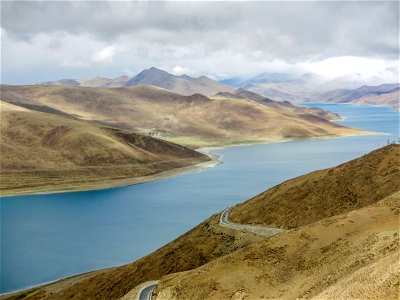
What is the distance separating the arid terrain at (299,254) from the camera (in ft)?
117

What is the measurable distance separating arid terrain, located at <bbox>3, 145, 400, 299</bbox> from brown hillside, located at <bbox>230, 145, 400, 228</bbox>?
0.15 meters

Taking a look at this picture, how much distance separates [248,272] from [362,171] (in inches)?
1483

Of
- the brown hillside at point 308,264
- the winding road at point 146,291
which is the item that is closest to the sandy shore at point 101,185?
the winding road at point 146,291

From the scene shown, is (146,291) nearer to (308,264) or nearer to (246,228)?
(308,264)

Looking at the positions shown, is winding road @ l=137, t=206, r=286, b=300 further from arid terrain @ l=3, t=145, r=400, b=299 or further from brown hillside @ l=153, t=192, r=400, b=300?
brown hillside @ l=153, t=192, r=400, b=300

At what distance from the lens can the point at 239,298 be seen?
3853 cm

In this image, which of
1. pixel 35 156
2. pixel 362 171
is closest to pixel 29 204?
pixel 35 156

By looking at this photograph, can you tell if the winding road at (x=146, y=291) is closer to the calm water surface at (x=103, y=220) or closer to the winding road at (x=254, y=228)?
the winding road at (x=254, y=228)

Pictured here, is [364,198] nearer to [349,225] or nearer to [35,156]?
[349,225]

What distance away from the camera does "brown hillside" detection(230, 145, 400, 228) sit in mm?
67125

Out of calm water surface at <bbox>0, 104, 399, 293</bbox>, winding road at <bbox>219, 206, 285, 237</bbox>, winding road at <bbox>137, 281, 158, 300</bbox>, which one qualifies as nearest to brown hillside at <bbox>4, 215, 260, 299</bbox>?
winding road at <bbox>219, 206, 285, 237</bbox>

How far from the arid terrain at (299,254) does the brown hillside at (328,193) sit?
15 cm

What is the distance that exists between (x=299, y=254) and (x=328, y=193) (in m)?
30.5

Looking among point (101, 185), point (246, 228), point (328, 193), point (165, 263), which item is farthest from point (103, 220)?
point (328, 193)
